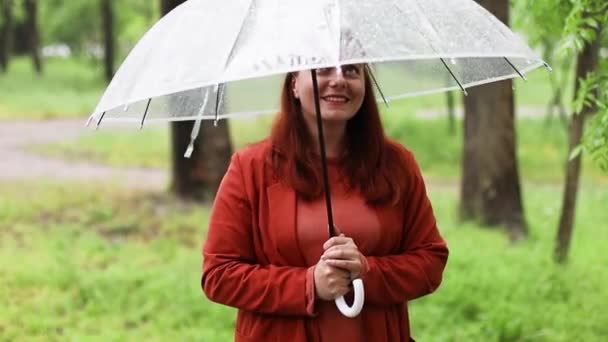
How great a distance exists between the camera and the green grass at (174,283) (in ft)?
19.1

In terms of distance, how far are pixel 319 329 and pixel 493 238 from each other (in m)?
6.28

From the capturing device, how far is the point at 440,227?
30.8 feet

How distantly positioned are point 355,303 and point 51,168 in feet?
42.5

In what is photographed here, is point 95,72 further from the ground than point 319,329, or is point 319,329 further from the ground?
point 319,329

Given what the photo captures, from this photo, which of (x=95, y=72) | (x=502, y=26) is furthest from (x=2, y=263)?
(x=95, y=72)

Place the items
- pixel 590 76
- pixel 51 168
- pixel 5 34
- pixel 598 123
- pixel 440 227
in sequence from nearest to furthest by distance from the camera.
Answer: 1. pixel 598 123
2. pixel 590 76
3. pixel 440 227
4. pixel 51 168
5. pixel 5 34

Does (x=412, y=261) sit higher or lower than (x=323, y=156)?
lower

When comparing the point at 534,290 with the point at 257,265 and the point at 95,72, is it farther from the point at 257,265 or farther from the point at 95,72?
the point at 95,72

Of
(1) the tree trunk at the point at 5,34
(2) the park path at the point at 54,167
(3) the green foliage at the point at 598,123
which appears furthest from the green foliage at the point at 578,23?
(1) the tree trunk at the point at 5,34

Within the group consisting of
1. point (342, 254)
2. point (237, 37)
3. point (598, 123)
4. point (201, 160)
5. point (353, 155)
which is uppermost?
point (237, 37)

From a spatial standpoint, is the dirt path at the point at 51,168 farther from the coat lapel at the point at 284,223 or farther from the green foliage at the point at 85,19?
the green foliage at the point at 85,19

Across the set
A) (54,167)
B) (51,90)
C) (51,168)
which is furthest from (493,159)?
(51,90)

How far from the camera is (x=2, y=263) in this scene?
23.6 feet

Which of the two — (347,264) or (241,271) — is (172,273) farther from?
(347,264)
